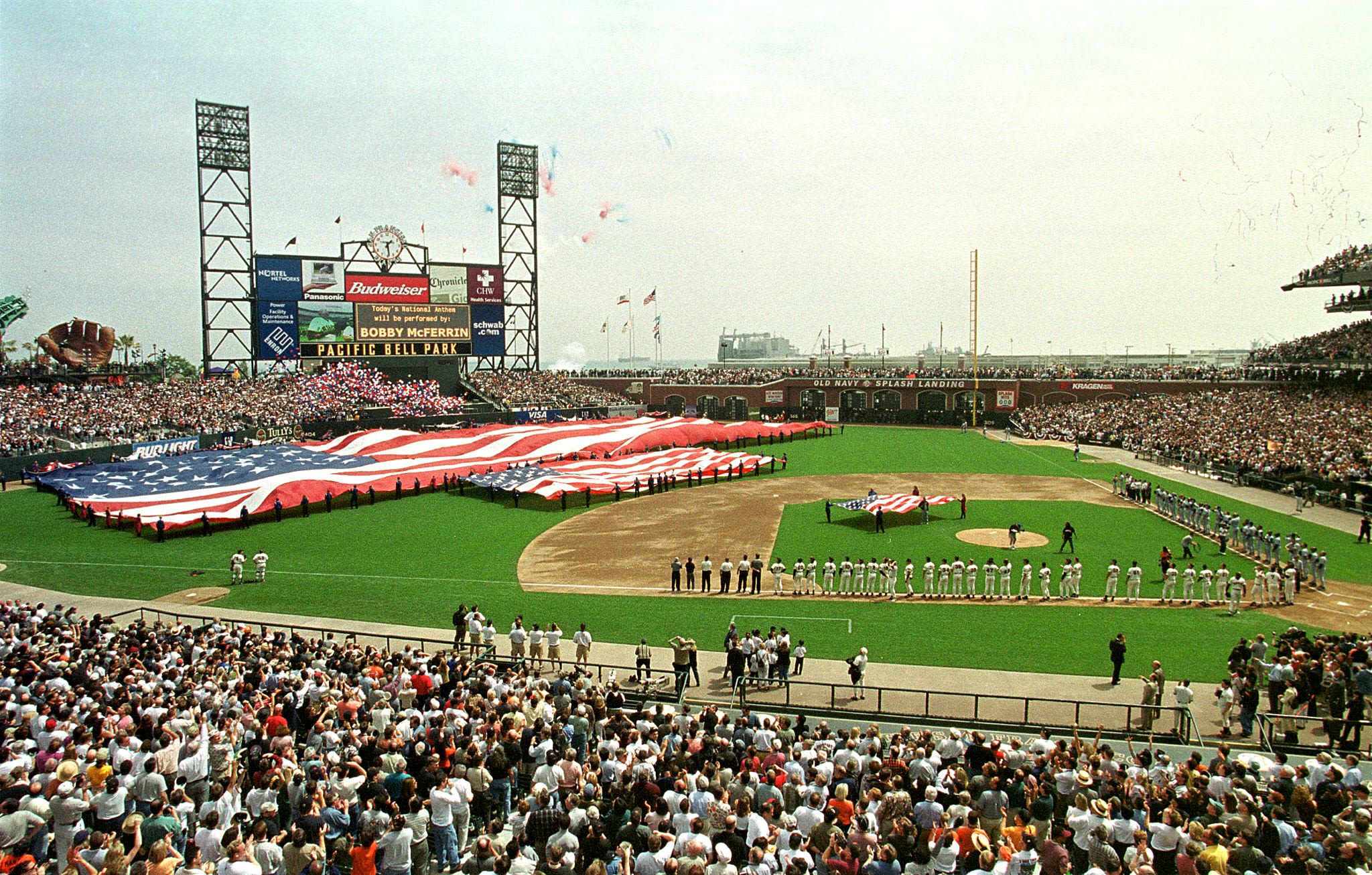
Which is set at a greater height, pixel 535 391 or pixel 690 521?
pixel 535 391

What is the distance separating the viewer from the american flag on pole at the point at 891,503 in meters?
32.3

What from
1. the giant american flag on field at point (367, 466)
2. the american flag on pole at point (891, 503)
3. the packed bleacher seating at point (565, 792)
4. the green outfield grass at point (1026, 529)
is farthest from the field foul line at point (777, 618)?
the giant american flag on field at point (367, 466)

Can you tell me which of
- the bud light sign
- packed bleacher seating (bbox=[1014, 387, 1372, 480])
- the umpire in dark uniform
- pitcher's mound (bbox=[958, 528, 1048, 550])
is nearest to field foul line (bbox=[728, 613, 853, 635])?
the umpire in dark uniform

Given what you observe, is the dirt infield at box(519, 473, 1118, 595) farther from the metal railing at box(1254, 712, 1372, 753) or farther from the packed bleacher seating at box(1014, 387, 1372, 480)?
the metal railing at box(1254, 712, 1372, 753)

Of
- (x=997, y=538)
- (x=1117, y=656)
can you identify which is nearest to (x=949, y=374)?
(x=997, y=538)

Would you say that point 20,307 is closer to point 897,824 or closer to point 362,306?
point 362,306

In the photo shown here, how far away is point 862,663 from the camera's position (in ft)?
52.0

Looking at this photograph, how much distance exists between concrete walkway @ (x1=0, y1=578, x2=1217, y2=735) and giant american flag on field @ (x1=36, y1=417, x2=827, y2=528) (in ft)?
49.4

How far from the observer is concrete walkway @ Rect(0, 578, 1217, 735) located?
14883 mm

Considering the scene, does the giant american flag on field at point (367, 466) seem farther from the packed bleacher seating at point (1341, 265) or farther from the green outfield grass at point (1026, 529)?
the packed bleacher seating at point (1341, 265)

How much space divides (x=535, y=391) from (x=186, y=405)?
1068 inches

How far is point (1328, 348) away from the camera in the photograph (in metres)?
52.3

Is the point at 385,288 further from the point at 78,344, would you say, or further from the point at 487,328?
the point at 78,344

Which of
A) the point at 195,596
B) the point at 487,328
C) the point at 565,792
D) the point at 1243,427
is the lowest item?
the point at 195,596
